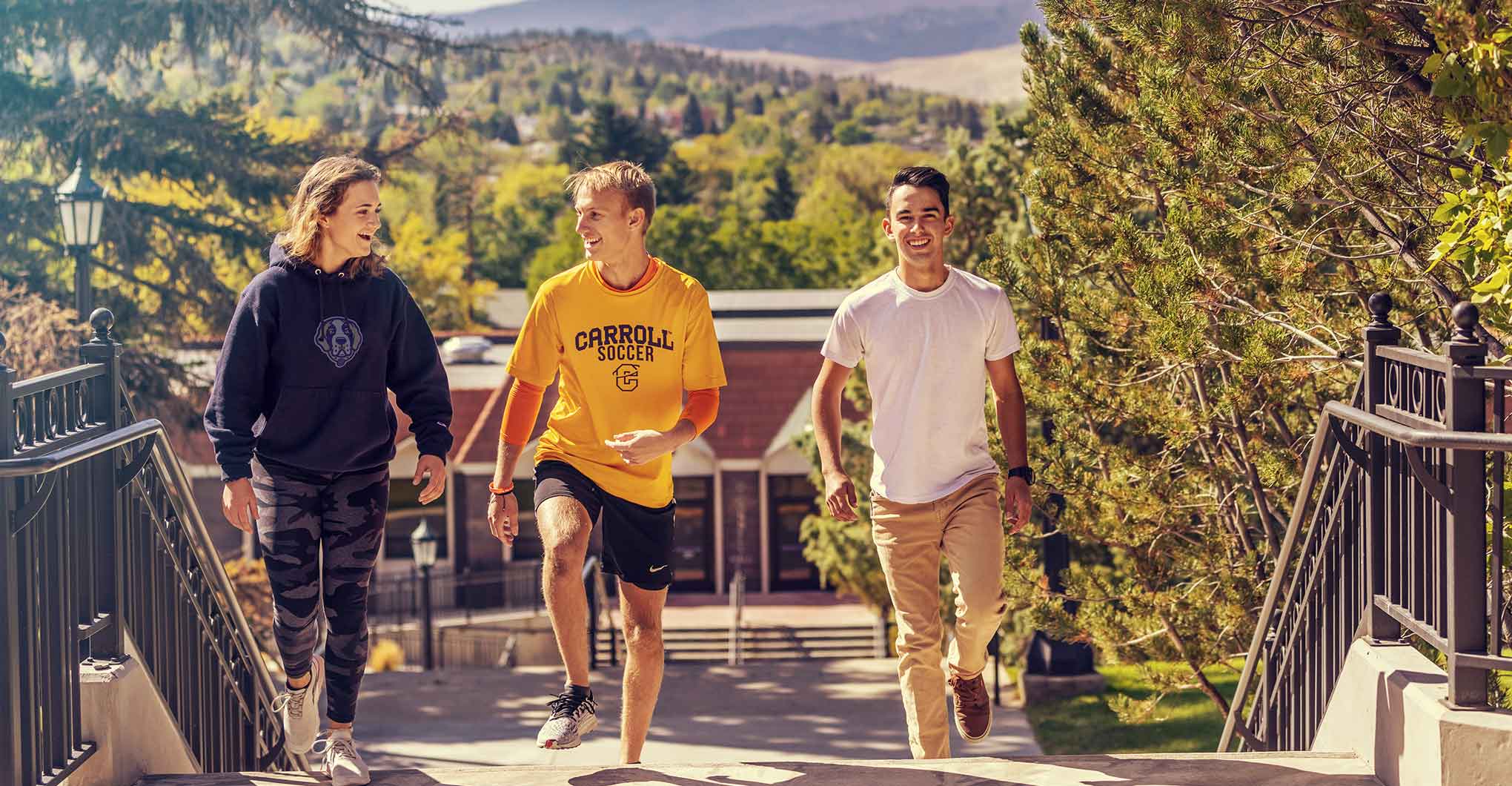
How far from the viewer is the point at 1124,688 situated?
22547 mm

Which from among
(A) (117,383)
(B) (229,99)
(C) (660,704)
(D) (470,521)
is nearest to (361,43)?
(B) (229,99)

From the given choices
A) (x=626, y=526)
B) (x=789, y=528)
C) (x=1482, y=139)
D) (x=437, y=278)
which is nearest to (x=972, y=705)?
(x=626, y=526)

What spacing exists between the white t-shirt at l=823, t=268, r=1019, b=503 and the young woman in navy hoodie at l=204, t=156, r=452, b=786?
4.56ft

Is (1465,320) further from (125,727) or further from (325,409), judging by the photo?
(125,727)

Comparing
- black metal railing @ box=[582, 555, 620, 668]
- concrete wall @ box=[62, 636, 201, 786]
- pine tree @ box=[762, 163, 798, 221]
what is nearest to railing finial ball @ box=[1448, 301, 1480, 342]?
concrete wall @ box=[62, 636, 201, 786]

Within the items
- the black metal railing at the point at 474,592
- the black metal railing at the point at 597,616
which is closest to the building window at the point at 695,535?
the black metal railing at the point at 597,616

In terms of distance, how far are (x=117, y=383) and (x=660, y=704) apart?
705 inches

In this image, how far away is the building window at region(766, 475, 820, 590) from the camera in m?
36.2

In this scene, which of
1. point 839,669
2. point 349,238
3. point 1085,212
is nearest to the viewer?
point 349,238

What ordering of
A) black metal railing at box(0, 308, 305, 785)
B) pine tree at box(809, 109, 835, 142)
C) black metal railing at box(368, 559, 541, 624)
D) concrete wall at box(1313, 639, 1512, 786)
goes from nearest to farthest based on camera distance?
concrete wall at box(1313, 639, 1512, 786) < black metal railing at box(0, 308, 305, 785) < black metal railing at box(368, 559, 541, 624) < pine tree at box(809, 109, 835, 142)

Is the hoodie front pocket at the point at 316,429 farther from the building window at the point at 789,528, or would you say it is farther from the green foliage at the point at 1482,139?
the building window at the point at 789,528

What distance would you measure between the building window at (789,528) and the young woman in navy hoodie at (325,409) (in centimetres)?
3118

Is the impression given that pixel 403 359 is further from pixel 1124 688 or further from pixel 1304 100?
pixel 1124 688

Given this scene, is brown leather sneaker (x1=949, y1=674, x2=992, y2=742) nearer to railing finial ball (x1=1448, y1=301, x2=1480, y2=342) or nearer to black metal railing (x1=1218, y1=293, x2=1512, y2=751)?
black metal railing (x1=1218, y1=293, x2=1512, y2=751)
